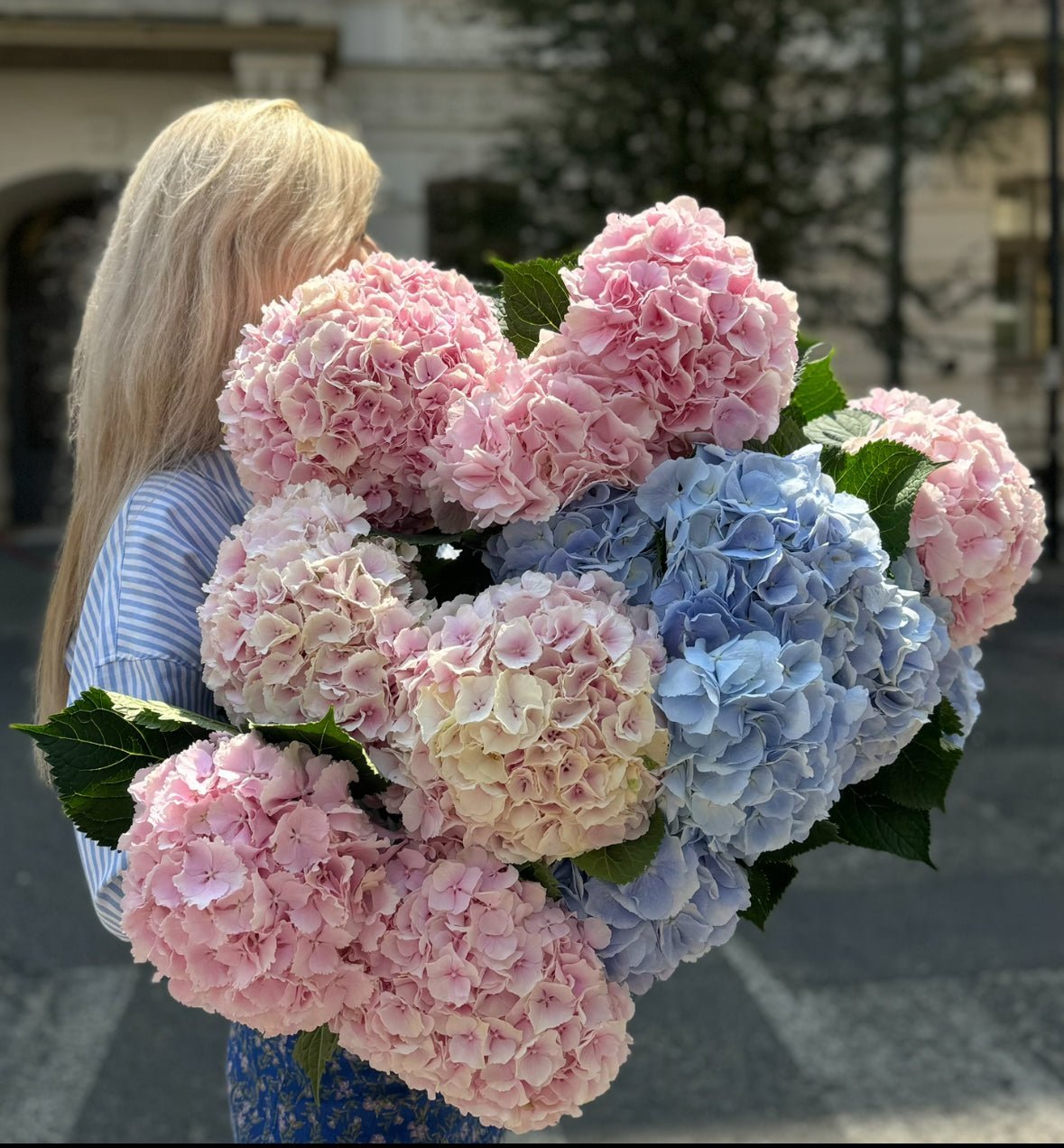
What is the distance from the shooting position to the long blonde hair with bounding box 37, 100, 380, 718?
174cm

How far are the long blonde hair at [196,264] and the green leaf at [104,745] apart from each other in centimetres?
44

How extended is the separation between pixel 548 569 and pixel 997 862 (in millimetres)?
4509

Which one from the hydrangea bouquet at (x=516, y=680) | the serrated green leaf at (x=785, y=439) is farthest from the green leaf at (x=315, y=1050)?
the serrated green leaf at (x=785, y=439)

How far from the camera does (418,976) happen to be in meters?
1.26

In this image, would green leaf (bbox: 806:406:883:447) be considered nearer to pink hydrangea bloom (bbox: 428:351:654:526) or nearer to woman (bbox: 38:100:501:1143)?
pink hydrangea bloom (bbox: 428:351:654:526)

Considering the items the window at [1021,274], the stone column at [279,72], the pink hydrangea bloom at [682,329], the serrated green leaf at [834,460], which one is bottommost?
the window at [1021,274]

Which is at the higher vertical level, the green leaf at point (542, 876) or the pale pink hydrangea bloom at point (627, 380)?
the pale pink hydrangea bloom at point (627, 380)

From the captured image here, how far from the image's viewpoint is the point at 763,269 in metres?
14.1

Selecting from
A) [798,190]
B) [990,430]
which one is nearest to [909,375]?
[798,190]

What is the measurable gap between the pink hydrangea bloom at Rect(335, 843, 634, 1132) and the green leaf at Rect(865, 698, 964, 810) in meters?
0.42

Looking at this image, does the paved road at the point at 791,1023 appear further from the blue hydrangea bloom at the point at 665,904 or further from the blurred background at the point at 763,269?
the blue hydrangea bloom at the point at 665,904

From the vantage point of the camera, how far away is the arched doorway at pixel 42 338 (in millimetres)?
17609

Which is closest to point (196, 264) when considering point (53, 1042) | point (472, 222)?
point (53, 1042)

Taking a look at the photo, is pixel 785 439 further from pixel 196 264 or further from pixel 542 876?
pixel 196 264
